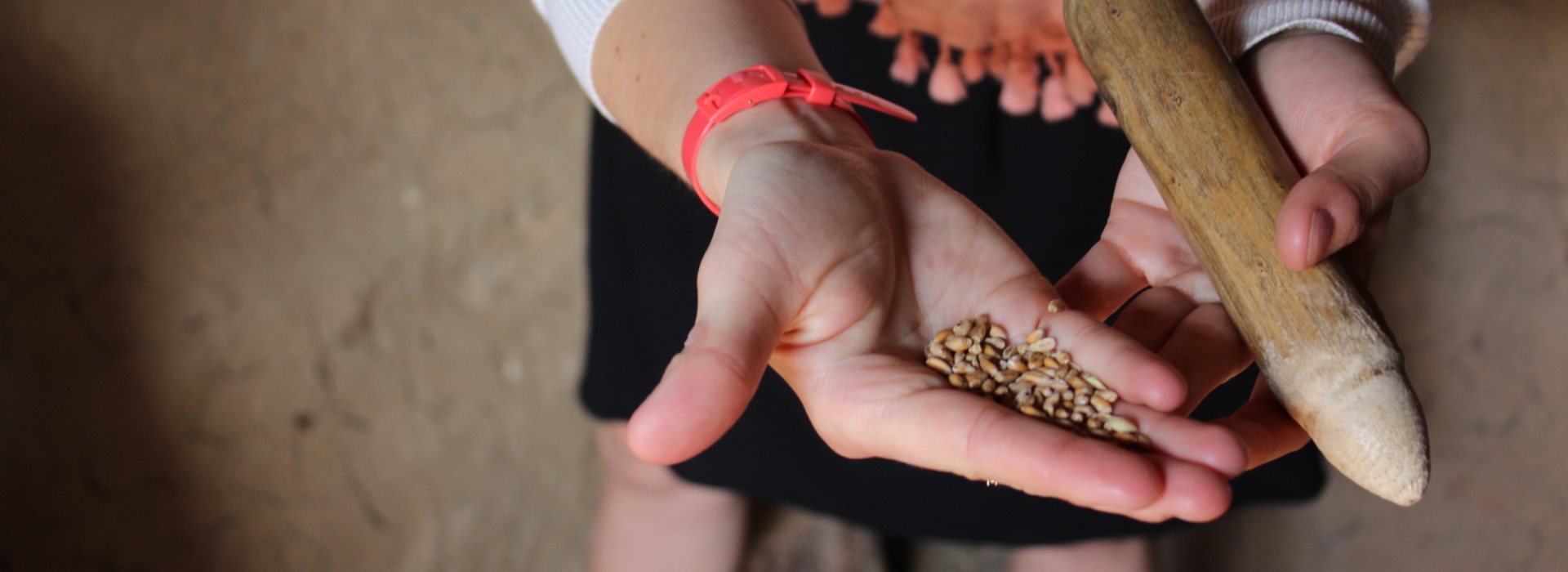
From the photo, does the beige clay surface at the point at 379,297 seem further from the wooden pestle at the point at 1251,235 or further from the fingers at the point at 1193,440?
the fingers at the point at 1193,440

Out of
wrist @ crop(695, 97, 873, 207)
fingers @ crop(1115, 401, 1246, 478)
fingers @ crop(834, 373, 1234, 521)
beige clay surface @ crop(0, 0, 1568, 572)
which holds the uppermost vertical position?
wrist @ crop(695, 97, 873, 207)

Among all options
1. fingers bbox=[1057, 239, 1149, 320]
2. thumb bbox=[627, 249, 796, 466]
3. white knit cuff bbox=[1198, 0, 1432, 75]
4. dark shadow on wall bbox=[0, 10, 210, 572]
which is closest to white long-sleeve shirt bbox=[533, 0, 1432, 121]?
white knit cuff bbox=[1198, 0, 1432, 75]

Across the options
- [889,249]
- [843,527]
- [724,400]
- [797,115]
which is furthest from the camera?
[843,527]

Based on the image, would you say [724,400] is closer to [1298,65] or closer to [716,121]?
[716,121]

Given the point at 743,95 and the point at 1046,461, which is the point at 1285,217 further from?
the point at 743,95

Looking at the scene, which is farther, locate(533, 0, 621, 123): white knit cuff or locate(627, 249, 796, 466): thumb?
locate(533, 0, 621, 123): white knit cuff

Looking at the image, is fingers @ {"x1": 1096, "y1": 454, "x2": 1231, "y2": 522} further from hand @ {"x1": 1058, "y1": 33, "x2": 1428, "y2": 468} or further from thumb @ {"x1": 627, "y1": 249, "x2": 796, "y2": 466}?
thumb @ {"x1": 627, "y1": 249, "x2": 796, "y2": 466}

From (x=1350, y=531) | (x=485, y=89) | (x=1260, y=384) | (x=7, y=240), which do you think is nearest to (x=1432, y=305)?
(x=1350, y=531)

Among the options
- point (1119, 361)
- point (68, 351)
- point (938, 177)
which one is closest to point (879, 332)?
point (1119, 361)
